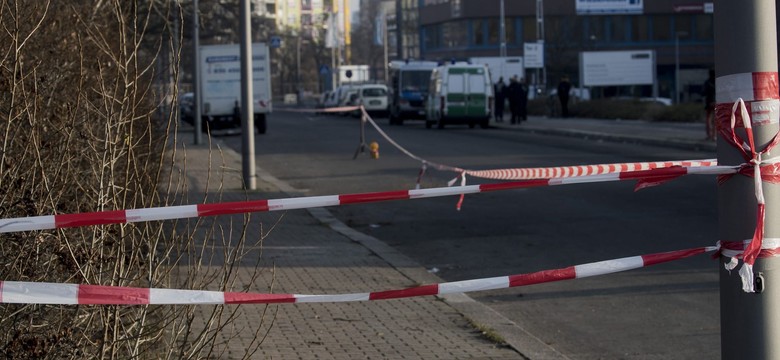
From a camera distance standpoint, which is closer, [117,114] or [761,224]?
[761,224]

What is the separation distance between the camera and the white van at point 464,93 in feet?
128

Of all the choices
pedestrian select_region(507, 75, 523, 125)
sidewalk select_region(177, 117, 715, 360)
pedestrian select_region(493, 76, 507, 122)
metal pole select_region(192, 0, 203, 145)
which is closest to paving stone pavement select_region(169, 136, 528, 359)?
sidewalk select_region(177, 117, 715, 360)

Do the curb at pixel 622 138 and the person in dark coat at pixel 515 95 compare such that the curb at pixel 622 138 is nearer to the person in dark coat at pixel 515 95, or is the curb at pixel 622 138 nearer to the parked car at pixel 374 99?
the person in dark coat at pixel 515 95

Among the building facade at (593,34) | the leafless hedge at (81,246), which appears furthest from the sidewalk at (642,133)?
the building facade at (593,34)

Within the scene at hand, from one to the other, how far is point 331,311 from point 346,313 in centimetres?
13

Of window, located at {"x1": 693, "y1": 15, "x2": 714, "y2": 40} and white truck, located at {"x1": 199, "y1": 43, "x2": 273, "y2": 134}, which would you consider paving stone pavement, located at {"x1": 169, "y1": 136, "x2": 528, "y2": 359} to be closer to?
white truck, located at {"x1": 199, "y1": 43, "x2": 273, "y2": 134}

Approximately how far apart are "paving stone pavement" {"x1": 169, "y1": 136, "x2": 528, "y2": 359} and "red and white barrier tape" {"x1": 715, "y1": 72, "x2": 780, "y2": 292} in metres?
2.02

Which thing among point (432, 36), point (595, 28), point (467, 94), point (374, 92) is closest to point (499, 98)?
point (467, 94)

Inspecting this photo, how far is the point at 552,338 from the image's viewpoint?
7402 millimetres

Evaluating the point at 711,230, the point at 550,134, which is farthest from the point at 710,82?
the point at 711,230

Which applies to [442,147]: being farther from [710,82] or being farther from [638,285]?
[638,285]

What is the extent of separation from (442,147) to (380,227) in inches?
588

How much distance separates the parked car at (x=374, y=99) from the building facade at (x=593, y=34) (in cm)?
1645

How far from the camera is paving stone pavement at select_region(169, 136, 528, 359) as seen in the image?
20.2ft
